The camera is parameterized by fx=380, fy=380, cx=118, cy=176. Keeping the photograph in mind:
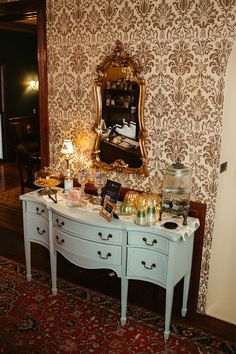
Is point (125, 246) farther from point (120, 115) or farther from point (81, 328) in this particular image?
point (120, 115)

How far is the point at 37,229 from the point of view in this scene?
333 cm

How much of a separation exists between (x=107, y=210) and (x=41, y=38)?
1.77 m

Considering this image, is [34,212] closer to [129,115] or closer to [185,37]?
[129,115]

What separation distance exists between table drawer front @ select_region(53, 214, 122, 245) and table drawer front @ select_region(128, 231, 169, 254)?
0.31ft

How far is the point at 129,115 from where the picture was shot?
122 inches

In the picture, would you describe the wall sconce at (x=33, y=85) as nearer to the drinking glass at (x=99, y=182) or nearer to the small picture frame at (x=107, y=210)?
the drinking glass at (x=99, y=182)

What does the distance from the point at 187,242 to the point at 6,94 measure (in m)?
6.44

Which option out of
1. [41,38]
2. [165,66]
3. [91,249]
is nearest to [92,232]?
[91,249]

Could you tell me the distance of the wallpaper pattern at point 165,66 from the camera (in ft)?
8.85

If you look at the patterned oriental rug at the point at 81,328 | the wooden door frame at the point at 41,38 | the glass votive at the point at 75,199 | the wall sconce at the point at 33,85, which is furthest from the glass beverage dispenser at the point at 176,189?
the wall sconce at the point at 33,85

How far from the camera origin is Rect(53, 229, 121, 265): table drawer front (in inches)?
110

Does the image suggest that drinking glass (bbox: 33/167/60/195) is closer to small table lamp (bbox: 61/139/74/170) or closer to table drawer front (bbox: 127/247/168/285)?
small table lamp (bbox: 61/139/74/170)

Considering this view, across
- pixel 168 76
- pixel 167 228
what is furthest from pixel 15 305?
pixel 168 76

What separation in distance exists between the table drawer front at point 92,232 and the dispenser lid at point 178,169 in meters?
0.60
